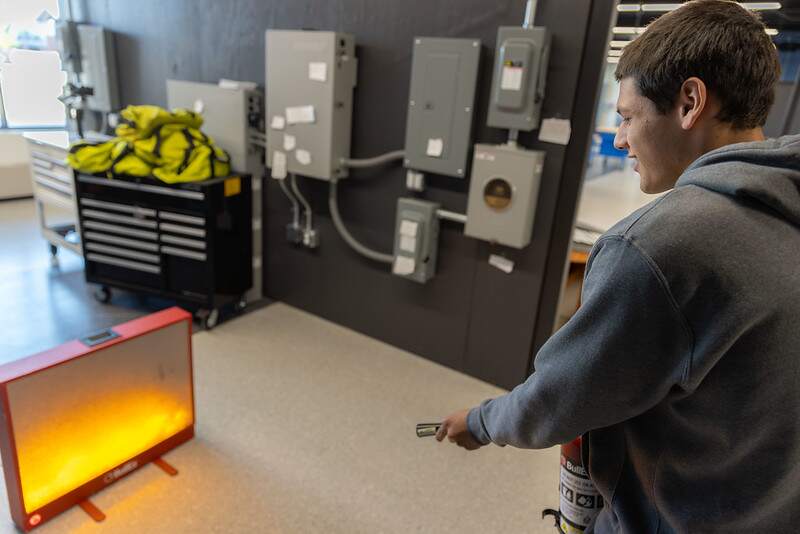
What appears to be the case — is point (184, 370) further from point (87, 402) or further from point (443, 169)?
point (443, 169)

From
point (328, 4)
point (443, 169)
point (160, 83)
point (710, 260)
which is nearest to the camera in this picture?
point (710, 260)

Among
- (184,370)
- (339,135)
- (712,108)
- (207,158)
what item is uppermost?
(712,108)

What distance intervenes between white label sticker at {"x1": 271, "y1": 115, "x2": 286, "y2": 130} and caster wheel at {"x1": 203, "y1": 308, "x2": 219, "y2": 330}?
1141mm

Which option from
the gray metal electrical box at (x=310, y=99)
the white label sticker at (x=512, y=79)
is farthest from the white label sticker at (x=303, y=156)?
the white label sticker at (x=512, y=79)

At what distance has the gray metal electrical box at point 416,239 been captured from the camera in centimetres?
271

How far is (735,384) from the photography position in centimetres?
69

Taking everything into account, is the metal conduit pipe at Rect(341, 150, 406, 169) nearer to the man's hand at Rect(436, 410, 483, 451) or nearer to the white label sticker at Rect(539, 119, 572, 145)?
the white label sticker at Rect(539, 119, 572, 145)

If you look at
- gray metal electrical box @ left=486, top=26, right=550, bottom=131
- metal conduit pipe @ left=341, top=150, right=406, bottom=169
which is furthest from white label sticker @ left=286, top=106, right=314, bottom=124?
gray metal electrical box @ left=486, top=26, right=550, bottom=131

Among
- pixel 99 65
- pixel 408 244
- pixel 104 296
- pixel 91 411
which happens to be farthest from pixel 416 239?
pixel 99 65

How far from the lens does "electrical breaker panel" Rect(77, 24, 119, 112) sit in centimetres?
396

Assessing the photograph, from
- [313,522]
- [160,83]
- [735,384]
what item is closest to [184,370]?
[313,522]

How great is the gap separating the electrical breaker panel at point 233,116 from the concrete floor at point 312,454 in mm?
973

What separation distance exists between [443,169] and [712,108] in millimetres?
1884

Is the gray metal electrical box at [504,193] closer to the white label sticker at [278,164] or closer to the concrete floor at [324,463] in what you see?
the concrete floor at [324,463]
